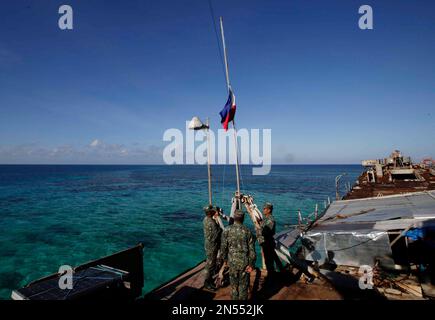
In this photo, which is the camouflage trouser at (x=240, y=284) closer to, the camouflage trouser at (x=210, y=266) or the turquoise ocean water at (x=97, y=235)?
the camouflage trouser at (x=210, y=266)

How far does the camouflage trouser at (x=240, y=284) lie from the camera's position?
6.11 meters

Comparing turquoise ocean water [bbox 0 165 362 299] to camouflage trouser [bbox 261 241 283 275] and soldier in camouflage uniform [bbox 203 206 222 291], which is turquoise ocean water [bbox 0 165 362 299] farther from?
camouflage trouser [bbox 261 241 283 275]

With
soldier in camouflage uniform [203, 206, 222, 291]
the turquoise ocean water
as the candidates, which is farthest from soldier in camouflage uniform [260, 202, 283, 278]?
the turquoise ocean water

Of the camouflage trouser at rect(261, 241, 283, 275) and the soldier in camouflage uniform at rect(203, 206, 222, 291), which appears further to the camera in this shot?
the camouflage trouser at rect(261, 241, 283, 275)

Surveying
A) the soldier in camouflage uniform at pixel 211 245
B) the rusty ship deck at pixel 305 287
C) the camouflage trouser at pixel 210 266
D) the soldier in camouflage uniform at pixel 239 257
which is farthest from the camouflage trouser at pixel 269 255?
the soldier in camouflage uniform at pixel 239 257

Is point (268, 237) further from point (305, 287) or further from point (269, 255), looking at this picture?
point (305, 287)

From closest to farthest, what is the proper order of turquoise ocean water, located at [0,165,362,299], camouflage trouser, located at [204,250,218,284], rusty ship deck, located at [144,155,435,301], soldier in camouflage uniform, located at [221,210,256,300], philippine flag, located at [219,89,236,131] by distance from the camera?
soldier in camouflage uniform, located at [221,210,256,300]
rusty ship deck, located at [144,155,435,301]
camouflage trouser, located at [204,250,218,284]
philippine flag, located at [219,89,236,131]
turquoise ocean water, located at [0,165,362,299]

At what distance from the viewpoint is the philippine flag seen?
1019cm

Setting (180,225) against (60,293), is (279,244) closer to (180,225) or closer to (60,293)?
(60,293)

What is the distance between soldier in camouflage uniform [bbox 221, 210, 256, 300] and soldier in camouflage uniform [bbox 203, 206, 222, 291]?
1.16m

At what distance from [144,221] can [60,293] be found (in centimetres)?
2790

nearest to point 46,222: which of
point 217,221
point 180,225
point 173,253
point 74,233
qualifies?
point 74,233
